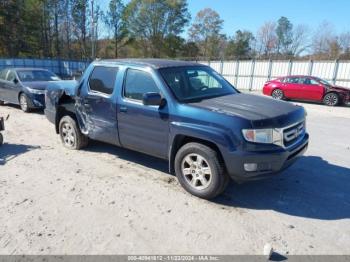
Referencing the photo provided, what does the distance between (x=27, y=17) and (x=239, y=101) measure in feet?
153

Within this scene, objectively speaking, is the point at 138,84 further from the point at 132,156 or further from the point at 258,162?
the point at 258,162

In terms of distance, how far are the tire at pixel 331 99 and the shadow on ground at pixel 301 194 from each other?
1234 cm

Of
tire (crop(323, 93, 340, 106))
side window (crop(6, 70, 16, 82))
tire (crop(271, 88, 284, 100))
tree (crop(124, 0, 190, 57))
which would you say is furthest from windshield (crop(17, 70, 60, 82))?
tree (crop(124, 0, 190, 57))

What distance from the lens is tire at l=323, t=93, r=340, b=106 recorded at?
16212 millimetres

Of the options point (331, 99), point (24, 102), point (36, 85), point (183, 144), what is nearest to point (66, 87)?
point (183, 144)

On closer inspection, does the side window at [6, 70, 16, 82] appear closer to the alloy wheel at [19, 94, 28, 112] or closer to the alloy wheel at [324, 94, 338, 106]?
the alloy wheel at [19, 94, 28, 112]

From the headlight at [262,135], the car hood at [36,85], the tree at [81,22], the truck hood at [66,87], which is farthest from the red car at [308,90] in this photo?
the tree at [81,22]

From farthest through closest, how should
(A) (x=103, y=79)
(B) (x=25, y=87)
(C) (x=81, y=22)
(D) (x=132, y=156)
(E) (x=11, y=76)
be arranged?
(C) (x=81, y=22), (E) (x=11, y=76), (B) (x=25, y=87), (D) (x=132, y=156), (A) (x=103, y=79)

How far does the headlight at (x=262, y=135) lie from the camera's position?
12.1 ft

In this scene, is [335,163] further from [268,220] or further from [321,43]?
[321,43]

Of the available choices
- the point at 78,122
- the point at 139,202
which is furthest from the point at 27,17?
the point at 139,202

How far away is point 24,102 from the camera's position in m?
10.8

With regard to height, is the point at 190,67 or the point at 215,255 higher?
the point at 190,67

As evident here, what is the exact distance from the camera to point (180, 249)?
3.12 metres
